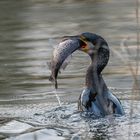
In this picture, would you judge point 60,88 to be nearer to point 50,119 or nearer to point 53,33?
point 50,119

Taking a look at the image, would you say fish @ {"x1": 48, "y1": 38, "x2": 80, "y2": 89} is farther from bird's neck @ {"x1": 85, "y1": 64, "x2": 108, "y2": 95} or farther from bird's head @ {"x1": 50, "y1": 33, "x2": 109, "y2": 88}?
bird's neck @ {"x1": 85, "y1": 64, "x2": 108, "y2": 95}

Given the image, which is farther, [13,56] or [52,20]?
[52,20]

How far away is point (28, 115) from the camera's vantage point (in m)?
9.25

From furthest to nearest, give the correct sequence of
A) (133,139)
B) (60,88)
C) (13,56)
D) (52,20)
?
(52,20), (13,56), (60,88), (133,139)

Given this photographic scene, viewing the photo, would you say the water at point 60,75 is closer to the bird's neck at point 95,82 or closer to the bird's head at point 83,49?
the bird's head at point 83,49

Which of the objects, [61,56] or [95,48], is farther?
[95,48]

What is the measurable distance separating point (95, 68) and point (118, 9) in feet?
33.7

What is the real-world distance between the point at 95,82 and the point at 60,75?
2989mm

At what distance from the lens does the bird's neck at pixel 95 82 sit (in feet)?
28.6

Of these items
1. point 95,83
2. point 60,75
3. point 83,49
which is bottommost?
point 60,75

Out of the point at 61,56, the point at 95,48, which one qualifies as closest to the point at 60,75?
the point at 95,48

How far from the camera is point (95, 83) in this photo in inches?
349

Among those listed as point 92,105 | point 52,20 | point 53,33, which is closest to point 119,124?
point 92,105

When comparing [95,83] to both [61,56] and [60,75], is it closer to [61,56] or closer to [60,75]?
[61,56]
